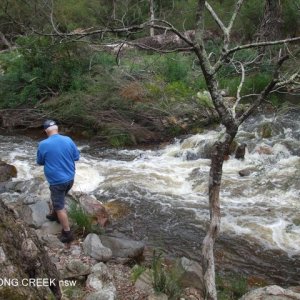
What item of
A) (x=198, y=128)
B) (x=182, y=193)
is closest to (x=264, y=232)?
(x=182, y=193)

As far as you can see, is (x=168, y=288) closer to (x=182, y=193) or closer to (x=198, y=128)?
(x=182, y=193)

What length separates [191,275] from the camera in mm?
5031

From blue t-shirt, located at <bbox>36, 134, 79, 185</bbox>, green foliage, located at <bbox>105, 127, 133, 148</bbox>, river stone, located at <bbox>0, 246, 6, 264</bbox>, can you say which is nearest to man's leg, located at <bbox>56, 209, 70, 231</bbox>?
blue t-shirt, located at <bbox>36, 134, 79, 185</bbox>

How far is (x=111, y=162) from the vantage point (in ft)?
34.1

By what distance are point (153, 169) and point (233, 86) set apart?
5.86 m

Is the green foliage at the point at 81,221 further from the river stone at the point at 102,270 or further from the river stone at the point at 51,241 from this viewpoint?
the river stone at the point at 102,270

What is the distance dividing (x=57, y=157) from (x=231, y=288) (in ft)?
8.69

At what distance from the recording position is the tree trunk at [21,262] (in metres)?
2.77

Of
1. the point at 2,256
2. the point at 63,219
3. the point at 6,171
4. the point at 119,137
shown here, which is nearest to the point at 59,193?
the point at 63,219

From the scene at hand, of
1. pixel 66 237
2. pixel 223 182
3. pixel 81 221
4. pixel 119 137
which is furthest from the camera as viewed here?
pixel 119 137

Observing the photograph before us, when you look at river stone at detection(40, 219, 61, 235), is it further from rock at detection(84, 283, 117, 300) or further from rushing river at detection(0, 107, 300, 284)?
rock at detection(84, 283, 117, 300)

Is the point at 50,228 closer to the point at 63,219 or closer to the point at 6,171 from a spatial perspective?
the point at 63,219

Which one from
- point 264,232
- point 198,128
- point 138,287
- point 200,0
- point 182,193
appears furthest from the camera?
point 198,128

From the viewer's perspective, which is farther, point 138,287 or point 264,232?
point 264,232
